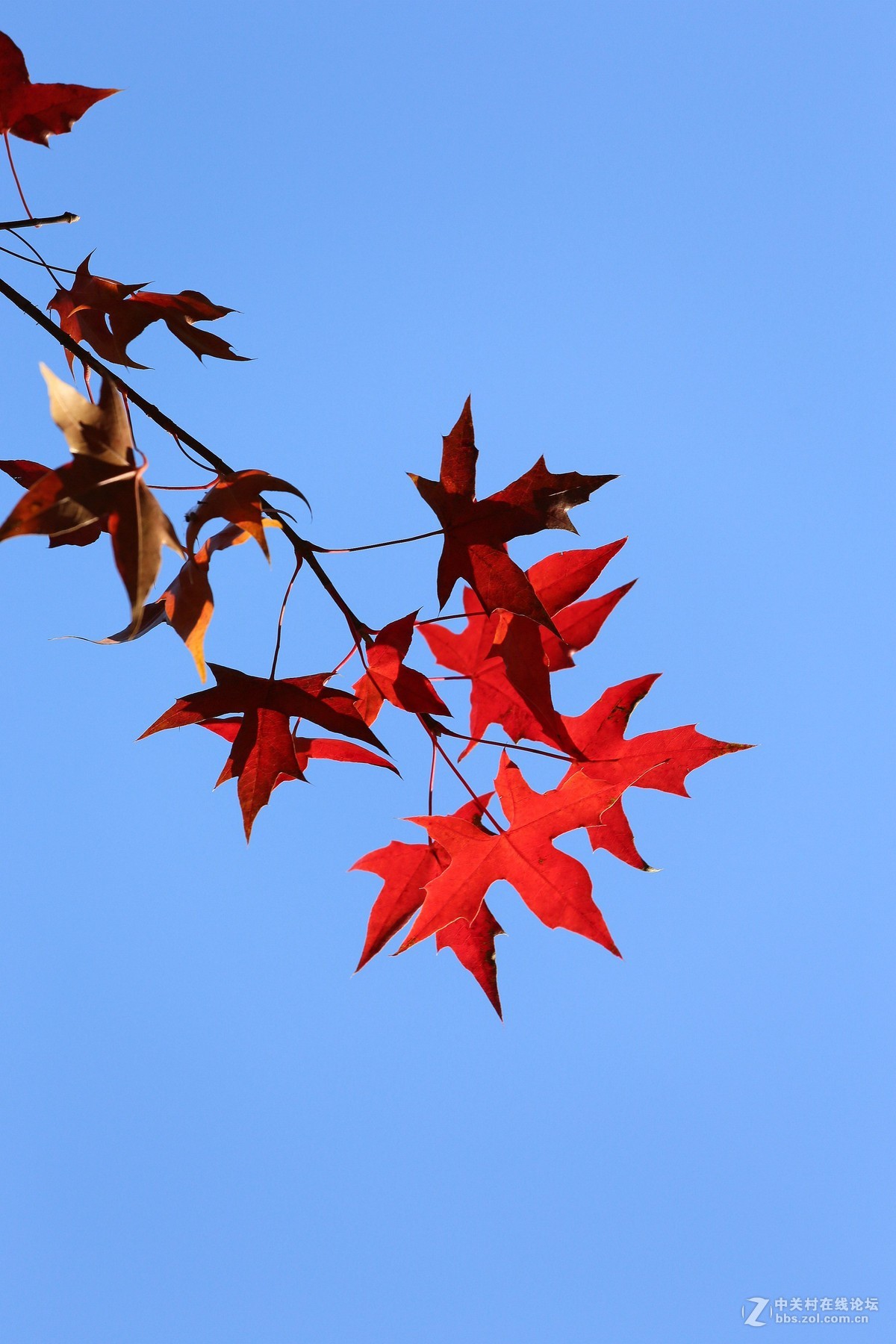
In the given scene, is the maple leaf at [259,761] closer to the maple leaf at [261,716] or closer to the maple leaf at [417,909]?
the maple leaf at [261,716]

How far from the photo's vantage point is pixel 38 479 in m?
0.81

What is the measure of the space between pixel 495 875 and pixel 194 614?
37 centimetres

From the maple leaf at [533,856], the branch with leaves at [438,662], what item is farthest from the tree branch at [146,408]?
the maple leaf at [533,856]

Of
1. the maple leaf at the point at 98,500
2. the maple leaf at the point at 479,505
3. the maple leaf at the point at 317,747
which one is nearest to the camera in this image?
the maple leaf at the point at 98,500

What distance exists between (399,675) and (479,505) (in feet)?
0.50

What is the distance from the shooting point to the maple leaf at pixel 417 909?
2.86 feet

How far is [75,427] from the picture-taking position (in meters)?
0.56

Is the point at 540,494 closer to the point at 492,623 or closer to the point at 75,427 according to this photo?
the point at 492,623

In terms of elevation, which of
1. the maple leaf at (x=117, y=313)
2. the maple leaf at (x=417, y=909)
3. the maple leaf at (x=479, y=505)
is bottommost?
the maple leaf at (x=417, y=909)

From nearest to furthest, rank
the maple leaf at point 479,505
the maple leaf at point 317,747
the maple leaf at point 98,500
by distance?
the maple leaf at point 98,500, the maple leaf at point 479,505, the maple leaf at point 317,747

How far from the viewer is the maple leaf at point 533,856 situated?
2.67 ft

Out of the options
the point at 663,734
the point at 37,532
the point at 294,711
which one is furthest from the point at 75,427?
the point at 663,734

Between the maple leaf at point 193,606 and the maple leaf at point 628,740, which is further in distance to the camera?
the maple leaf at point 628,740

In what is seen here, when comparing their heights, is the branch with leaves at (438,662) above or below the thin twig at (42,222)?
below
